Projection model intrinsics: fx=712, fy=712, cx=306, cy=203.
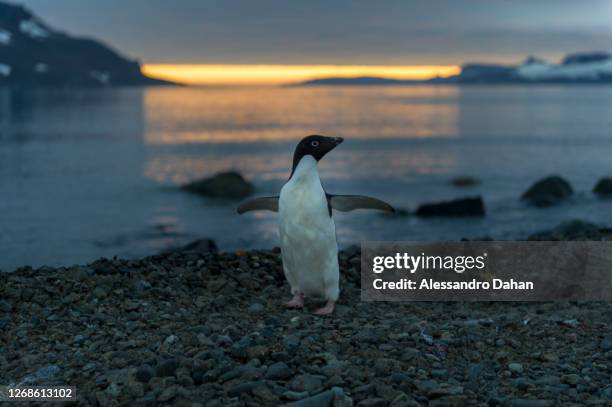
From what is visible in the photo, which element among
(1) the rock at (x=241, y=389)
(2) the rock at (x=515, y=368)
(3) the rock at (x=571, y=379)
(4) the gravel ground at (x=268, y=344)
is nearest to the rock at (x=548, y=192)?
(4) the gravel ground at (x=268, y=344)

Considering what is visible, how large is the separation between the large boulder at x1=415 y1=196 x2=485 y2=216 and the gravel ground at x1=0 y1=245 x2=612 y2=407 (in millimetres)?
13433

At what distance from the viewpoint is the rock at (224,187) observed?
2773 cm

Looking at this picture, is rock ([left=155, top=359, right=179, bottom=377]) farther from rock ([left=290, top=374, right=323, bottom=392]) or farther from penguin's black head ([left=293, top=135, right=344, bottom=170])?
penguin's black head ([left=293, top=135, right=344, bottom=170])

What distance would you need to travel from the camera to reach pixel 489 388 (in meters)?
5.73

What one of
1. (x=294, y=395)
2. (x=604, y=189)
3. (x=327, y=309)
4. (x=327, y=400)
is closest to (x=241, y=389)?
(x=294, y=395)

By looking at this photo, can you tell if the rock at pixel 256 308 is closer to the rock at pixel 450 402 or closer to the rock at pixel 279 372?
the rock at pixel 279 372

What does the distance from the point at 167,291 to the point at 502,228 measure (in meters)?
14.7

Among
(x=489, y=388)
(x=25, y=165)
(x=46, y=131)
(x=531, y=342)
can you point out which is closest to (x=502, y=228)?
(x=531, y=342)

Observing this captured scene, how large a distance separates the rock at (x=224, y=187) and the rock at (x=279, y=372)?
72.2 feet

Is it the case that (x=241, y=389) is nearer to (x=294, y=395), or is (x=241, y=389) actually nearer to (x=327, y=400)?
(x=294, y=395)

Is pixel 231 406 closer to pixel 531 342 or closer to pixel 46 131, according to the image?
pixel 531 342

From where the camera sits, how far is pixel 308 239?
7.99 meters

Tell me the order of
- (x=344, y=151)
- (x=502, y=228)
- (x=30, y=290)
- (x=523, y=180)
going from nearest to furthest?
(x=30, y=290)
(x=502, y=228)
(x=523, y=180)
(x=344, y=151)

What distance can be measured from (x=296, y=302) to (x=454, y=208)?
15119 millimetres
